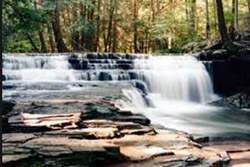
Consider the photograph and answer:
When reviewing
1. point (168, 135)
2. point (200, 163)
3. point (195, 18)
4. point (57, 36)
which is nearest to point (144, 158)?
point (200, 163)

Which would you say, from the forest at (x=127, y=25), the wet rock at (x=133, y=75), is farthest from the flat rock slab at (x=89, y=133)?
the forest at (x=127, y=25)

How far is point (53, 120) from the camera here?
5789mm

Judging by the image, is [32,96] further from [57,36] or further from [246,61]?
[57,36]

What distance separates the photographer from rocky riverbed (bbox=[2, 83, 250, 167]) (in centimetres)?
402

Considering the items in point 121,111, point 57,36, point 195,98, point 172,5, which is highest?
point 172,5

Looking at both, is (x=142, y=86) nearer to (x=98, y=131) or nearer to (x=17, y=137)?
(x=98, y=131)

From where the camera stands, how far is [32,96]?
8.88 metres

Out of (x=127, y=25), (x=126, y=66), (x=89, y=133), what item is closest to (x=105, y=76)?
(x=126, y=66)

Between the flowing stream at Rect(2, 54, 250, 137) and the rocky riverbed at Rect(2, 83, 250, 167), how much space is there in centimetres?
484

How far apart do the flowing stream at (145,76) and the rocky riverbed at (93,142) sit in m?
4.84

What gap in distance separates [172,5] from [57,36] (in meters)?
13.7

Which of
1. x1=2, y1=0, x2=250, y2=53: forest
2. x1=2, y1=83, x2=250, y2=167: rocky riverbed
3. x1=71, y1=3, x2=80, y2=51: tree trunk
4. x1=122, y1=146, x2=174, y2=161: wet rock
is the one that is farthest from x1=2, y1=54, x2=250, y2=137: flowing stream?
x1=71, y1=3, x2=80, y2=51: tree trunk

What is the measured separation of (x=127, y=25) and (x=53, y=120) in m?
27.1

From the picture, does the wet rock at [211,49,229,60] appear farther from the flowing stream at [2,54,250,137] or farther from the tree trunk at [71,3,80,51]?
the tree trunk at [71,3,80,51]
